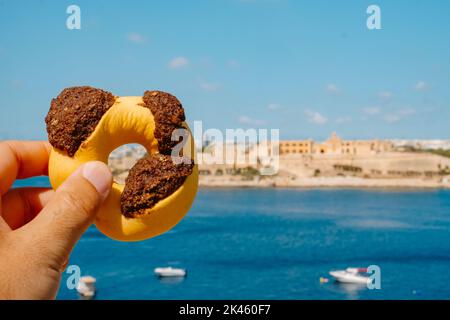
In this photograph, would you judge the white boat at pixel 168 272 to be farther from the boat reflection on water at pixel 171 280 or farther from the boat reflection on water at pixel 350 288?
the boat reflection on water at pixel 350 288

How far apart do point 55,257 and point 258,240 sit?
1389 inches

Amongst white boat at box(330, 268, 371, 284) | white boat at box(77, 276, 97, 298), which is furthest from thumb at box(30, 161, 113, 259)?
white boat at box(330, 268, 371, 284)

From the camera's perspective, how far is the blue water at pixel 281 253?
86.0ft

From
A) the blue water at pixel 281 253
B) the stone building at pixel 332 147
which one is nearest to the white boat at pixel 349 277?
the blue water at pixel 281 253

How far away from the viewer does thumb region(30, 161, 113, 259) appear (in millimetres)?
2119

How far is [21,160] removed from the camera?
9.52 feet

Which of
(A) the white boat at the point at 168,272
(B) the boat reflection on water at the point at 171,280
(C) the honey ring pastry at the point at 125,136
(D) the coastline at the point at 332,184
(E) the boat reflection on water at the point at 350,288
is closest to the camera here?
(C) the honey ring pastry at the point at 125,136

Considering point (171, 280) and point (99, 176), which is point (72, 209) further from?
point (171, 280)

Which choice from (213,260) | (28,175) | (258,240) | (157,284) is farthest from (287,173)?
(28,175)

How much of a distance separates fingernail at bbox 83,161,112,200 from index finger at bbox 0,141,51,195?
0.58 metres

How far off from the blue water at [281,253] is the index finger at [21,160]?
72.2 feet

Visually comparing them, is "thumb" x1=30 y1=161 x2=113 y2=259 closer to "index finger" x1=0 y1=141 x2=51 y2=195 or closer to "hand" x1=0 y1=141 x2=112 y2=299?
"hand" x1=0 y1=141 x2=112 y2=299
